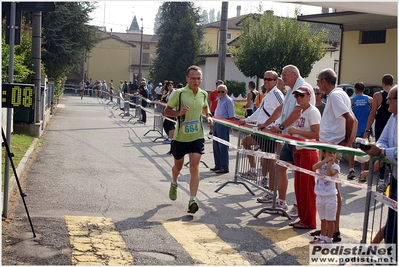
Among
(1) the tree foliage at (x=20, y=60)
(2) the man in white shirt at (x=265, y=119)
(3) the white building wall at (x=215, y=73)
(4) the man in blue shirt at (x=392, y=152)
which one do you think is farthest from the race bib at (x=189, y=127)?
(3) the white building wall at (x=215, y=73)

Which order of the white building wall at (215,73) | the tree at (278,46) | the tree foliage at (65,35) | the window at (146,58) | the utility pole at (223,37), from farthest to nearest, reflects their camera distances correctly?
the window at (146,58)
the white building wall at (215,73)
the tree at (278,46)
the tree foliage at (65,35)
the utility pole at (223,37)

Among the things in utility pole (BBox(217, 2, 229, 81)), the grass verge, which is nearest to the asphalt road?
the grass verge

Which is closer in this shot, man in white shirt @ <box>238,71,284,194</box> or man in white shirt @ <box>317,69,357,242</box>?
man in white shirt @ <box>317,69,357,242</box>

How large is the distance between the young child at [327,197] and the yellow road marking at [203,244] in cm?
103

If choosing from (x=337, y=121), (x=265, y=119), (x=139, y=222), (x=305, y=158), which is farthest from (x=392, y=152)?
(x=265, y=119)

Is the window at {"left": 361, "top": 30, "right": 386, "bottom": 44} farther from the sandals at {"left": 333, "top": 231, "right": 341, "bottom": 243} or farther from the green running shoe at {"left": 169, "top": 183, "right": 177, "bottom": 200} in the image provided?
the sandals at {"left": 333, "top": 231, "right": 341, "bottom": 243}

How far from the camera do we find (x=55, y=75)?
32.2 m

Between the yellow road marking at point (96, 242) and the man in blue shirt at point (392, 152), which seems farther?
the yellow road marking at point (96, 242)

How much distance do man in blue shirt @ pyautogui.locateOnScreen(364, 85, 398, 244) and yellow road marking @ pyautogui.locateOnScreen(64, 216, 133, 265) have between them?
2.40 meters

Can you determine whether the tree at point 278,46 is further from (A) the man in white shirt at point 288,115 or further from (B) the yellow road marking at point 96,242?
(B) the yellow road marking at point 96,242

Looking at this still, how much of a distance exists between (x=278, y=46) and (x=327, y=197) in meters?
30.0

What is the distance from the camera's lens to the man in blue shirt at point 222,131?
41.9 feet

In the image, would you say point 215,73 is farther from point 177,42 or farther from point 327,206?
point 327,206

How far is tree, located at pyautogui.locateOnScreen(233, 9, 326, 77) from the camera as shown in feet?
119
